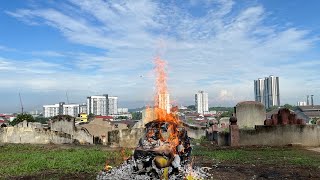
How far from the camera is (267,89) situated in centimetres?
16512

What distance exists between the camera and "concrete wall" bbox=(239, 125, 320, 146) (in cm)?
2212

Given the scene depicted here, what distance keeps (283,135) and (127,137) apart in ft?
31.4

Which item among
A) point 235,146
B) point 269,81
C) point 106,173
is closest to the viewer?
point 106,173

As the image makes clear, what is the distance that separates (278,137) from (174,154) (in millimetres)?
13560

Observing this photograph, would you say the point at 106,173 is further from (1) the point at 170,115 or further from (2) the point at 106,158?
(2) the point at 106,158

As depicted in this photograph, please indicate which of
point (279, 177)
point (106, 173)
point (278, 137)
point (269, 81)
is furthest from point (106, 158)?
point (269, 81)

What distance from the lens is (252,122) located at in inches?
1078

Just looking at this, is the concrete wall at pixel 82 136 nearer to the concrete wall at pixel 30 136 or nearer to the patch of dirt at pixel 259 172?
the concrete wall at pixel 30 136

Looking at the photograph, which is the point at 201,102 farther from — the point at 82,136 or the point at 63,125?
the point at 63,125

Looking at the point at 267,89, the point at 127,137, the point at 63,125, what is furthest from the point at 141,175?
the point at 267,89

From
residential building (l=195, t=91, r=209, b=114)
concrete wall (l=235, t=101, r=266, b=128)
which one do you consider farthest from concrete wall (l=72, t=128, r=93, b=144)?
residential building (l=195, t=91, r=209, b=114)

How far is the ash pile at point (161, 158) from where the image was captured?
1027 cm

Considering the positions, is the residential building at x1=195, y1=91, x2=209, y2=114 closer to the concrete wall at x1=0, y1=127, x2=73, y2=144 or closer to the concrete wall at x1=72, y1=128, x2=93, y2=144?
the concrete wall at x1=72, y1=128, x2=93, y2=144

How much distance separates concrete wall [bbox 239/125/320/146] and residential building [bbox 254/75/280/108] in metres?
141
